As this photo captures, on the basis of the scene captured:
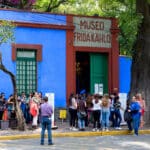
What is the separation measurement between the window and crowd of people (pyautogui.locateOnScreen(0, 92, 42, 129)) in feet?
4.03

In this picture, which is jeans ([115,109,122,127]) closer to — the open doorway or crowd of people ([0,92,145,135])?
crowd of people ([0,92,145,135])

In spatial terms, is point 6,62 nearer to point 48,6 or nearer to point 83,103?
point 83,103

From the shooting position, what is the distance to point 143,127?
24703mm

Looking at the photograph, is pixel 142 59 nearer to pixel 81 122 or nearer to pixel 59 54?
pixel 59 54

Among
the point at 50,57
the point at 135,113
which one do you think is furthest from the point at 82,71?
the point at 135,113

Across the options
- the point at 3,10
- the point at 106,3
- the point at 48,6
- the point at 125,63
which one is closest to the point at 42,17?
the point at 3,10

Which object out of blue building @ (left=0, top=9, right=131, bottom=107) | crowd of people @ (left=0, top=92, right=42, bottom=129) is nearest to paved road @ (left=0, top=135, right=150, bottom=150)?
crowd of people @ (left=0, top=92, right=42, bottom=129)

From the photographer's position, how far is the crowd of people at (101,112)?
73.6 feet

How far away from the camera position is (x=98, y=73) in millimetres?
29094

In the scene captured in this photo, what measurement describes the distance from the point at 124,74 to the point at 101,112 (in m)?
7.60

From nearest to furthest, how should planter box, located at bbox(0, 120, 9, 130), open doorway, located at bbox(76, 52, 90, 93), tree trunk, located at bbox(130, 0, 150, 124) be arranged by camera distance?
planter box, located at bbox(0, 120, 9, 130) < tree trunk, located at bbox(130, 0, 150, 124) < open doorway, located at bbox(76, 52, 90, 93)

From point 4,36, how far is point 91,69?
9.02 metres

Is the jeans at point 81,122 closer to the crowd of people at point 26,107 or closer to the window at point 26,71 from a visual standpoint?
the crowd of people at point 26,107

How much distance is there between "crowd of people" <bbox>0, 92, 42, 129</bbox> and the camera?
22672 millimetres
